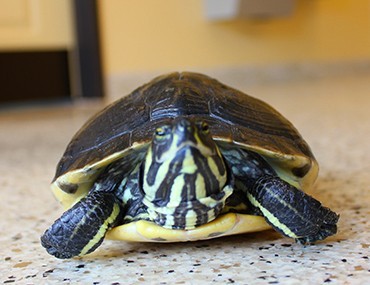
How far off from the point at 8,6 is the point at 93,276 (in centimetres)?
235

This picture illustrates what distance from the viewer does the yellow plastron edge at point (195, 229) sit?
671 millimetres

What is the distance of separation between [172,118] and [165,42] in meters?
2.74

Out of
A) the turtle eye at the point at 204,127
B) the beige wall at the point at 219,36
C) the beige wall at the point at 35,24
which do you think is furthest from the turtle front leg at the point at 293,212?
the beige wall at the point at 219,36

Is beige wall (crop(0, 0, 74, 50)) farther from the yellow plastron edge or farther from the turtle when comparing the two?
the yellow plastron edge

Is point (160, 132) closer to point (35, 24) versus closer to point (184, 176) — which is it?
point (184, 176)

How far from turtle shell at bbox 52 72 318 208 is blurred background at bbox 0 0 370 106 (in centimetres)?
211

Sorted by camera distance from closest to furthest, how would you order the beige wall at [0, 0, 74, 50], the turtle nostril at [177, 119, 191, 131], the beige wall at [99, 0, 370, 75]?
the turtle nostril at [177, 119, 191, 131], the beige wall at [0, 0, 74, 50], the beige wall at [99, 0, 370, 75]

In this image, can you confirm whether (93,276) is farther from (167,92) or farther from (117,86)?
(117,86)

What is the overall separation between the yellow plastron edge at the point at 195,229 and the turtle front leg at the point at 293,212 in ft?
0.08

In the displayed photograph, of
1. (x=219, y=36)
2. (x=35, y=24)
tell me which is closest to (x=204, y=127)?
(x=35, y=24)

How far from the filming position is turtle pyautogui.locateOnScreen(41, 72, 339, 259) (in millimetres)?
626

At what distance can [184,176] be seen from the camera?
0.62 metres

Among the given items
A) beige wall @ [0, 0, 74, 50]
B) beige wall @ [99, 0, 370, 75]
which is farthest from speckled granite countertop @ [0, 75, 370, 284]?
beige wall @ [99, 0, 370, 75]

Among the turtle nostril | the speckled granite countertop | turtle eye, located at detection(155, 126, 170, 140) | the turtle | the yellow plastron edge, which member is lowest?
the speckled granite countertop
